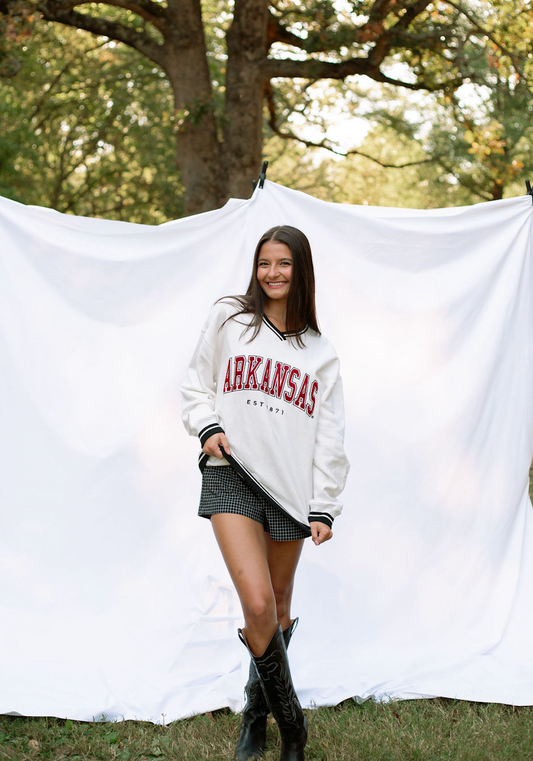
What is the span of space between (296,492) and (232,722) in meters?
1.12

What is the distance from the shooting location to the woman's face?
8.29ft

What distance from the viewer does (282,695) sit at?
7.84ft

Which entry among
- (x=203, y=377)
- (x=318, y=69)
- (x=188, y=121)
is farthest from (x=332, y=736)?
(x=318, y=69)

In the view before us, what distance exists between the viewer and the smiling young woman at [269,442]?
2.35m

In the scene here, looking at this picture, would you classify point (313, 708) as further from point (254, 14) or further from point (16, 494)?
point (254, 14)

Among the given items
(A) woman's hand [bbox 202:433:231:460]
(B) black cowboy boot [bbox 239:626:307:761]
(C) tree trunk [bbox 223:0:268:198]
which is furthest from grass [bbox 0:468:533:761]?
(C) tree trunk [bbox 223:0:268:198]

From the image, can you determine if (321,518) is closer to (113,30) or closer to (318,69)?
(318,69)

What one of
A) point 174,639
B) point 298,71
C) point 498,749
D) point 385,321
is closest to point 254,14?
point 298,71

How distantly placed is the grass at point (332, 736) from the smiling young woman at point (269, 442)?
0.78ft

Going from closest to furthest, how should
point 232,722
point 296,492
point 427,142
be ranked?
point 296,492 < point 232,722 < point 427,142

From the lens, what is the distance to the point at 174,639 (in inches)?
133

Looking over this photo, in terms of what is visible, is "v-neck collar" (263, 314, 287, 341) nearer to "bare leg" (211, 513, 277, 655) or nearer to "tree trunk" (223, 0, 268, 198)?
"bare leg" (211, 513, 277, 655)

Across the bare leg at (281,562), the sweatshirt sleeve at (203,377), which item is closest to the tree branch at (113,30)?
the sweatshirt sleeve at (203,377)

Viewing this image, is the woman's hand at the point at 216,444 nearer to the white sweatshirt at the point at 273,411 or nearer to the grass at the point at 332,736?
the white sweatshirt at the point at 273,411
